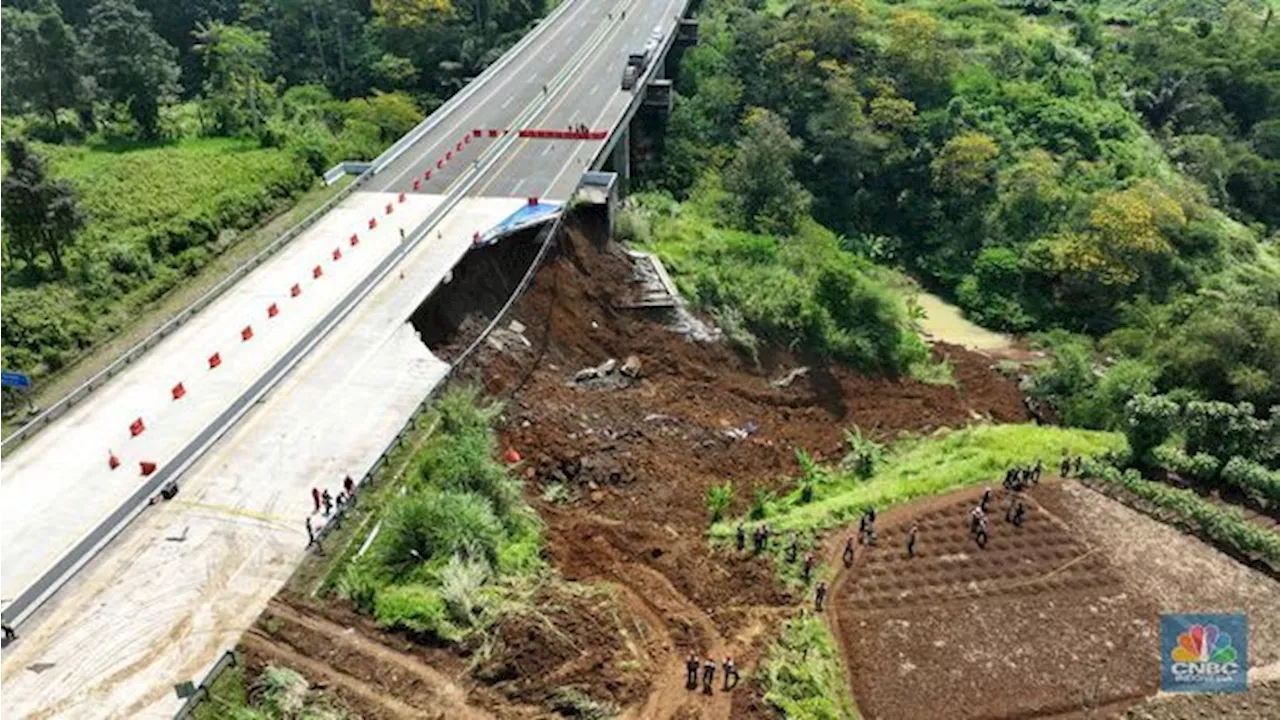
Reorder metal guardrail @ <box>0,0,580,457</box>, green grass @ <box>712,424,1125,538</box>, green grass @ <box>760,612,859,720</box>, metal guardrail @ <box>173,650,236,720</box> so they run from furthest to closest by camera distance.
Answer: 1. green grass @ <box>712,424,1125,538</box>
2. metal guardrail @ <box>0,0,580,457</box>
3. green grass @ <box>760,612,859,720</box>
4. metal guardrail @ <box>173,650,236,720</box>

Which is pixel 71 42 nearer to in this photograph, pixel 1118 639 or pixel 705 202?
pixel 705 202

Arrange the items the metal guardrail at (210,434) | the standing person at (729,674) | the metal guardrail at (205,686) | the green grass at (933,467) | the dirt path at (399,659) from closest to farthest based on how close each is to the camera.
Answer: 1. the metal guardrail at (205,686)
2. the dirt path at (399,659)
3. the metal guardrail at (210,434)
4. the standing person at (729,674)
5. the green grass at (933,467)

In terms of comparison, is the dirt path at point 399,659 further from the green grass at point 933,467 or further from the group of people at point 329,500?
the green grass at point 933,467

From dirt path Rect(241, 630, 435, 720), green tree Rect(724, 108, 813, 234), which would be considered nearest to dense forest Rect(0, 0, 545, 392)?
dirt path Rect(241, 630, 435, 720)

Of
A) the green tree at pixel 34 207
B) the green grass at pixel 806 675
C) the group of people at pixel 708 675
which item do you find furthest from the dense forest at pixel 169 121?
the green grass at pixel 806 675

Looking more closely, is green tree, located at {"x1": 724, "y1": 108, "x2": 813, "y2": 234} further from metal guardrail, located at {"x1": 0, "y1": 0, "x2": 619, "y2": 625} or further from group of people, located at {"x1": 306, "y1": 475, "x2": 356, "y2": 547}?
group of people, located at {"x1": 306, "y1": 475, "x2": 356, "y2": 547}

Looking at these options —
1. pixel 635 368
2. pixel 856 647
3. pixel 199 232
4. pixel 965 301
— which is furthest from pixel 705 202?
pixel 856 647
